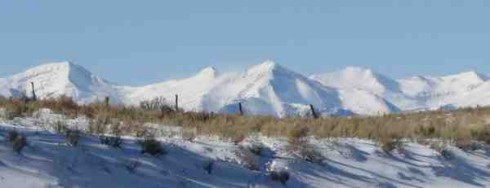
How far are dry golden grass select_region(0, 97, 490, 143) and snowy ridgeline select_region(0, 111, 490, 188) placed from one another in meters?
0.46

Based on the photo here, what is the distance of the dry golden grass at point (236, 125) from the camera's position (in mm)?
23016

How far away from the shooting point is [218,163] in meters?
21.0

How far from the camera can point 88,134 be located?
20578mm

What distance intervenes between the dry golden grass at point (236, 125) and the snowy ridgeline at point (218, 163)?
1.51ft

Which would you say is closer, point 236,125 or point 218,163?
point 218,163

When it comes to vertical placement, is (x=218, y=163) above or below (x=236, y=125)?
below

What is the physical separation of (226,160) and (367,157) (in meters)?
3.68

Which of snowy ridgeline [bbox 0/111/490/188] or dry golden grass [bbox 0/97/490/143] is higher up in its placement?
dry golden grass [bbox 0/97/490/143]

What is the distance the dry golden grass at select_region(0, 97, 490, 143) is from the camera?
23016mm

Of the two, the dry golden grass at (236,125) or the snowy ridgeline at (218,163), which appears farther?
the dry golden grass at (236,125)

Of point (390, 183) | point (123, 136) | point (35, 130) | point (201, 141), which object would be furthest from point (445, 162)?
point (35, 130)

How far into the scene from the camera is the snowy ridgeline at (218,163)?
1869 centimetres

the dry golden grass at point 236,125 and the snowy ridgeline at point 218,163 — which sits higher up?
the dry golden grass at point 236,125

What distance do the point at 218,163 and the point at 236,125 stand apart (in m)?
4.41
